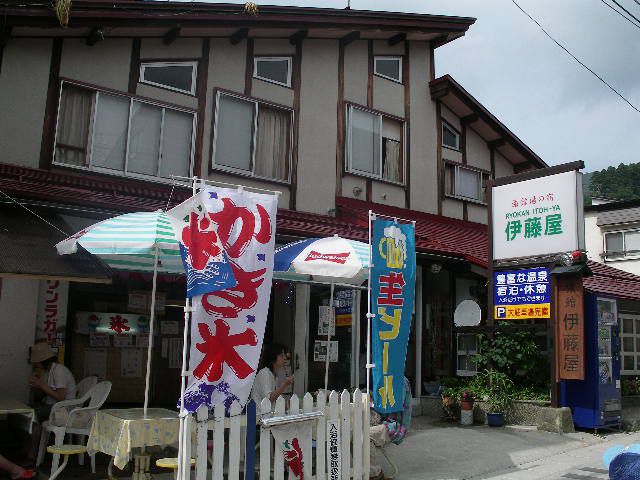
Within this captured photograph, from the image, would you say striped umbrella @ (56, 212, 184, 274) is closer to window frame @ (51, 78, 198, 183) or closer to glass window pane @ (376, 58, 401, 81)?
window frame @ (51, 78, 198, 183)

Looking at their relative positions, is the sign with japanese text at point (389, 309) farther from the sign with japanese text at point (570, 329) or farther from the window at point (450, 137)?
the window at point (450, 137)

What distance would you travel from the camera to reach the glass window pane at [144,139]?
1122 cm

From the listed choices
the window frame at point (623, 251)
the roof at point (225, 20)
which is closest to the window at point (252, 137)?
the roof at point (225, 20)

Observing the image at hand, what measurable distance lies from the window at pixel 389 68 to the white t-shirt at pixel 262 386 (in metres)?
9.14

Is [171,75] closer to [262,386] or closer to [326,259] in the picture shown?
[326,259]

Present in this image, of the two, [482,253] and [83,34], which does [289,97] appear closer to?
[83,34]

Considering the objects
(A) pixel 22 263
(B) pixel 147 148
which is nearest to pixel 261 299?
(A) pixel 22 263

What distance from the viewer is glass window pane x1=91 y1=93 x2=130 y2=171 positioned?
35.6 feet

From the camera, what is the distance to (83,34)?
10375 mm

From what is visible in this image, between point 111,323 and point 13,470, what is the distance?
3458mm

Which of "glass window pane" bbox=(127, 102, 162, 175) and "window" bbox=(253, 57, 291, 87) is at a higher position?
"window" bbox=(253, 57, 291, 87)

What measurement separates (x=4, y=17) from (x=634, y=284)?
47.9 feet

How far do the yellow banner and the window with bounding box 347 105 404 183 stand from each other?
164 inches

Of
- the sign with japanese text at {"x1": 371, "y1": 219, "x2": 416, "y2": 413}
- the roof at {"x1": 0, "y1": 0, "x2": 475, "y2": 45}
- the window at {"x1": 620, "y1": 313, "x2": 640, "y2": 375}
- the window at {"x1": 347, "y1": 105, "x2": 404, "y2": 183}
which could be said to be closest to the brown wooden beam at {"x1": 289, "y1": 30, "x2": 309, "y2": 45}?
the roof at {"x1": 0, "y1": 0, "x2": 475, "y2": 45}
